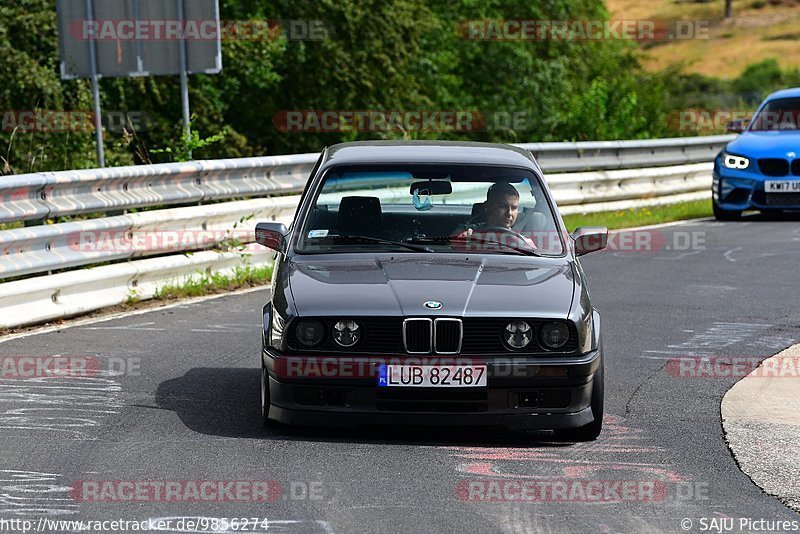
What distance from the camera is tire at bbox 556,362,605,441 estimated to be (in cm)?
713

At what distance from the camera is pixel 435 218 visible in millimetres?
8297

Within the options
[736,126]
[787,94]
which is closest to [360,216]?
[736,126]

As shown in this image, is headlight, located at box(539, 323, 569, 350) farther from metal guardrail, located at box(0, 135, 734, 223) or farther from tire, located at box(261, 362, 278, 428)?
metal guardrail, located at box(0, 135, 734, 223)

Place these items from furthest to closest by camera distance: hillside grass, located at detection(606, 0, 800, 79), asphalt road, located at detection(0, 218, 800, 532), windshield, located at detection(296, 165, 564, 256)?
hillside grass, located at detection(606, 0, 800, 79) → windshield, located at detection(296, 165, 564, 256) → asphalt road, located at detection(0, 218, 800, 532)

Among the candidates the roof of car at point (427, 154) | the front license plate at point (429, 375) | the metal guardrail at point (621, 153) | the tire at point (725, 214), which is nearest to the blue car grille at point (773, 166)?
the tire at point (725, 214)

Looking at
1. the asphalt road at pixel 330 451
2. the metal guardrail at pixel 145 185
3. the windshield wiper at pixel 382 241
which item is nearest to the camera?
the asphalt road at pixel 330 451

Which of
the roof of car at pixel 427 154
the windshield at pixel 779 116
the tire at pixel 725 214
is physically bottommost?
the tire at pixel 725 214

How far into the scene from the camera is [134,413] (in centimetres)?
768

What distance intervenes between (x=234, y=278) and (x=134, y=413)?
539 cm

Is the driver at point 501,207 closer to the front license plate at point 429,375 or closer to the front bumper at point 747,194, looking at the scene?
the front license plate at point 429,375

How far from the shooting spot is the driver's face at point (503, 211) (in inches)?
320

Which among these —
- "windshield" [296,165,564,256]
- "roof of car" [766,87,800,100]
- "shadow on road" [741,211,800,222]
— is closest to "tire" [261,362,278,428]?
"windshield" [296,165,564,256]

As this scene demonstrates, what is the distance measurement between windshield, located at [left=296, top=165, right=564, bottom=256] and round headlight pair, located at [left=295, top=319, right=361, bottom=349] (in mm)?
952

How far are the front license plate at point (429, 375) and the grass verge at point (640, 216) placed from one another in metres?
10.6
